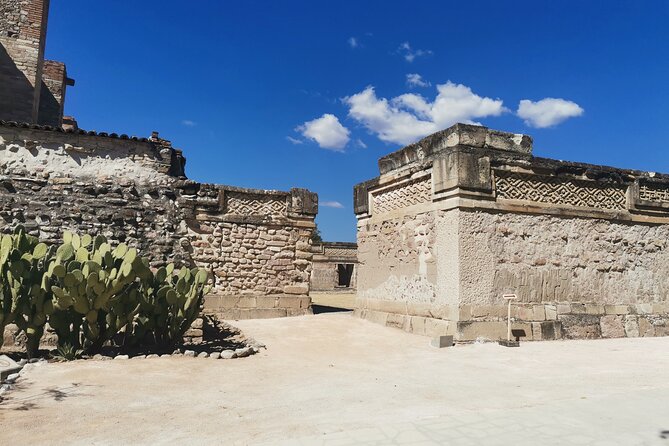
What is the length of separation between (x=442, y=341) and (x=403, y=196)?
8.81 ft

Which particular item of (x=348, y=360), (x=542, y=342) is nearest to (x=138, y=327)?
(x=348, y=360)

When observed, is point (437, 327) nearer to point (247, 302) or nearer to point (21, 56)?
point (247, 302)

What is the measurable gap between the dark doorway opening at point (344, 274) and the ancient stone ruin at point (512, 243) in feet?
56.6

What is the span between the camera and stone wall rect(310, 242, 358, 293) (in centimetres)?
2472

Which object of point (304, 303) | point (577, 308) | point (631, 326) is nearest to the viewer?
point (577, 308)

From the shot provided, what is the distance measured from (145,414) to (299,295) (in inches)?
266

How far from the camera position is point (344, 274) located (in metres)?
27.5

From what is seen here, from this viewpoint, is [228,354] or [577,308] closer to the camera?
[228,354]

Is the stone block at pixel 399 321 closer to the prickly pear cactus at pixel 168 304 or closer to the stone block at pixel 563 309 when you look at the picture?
the stone block at pixel 563 309

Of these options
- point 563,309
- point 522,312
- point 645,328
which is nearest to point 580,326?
point 563,309

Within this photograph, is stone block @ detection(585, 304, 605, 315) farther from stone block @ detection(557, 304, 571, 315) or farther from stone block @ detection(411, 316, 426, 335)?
stone block @ detection(411, 316, 426, 335)

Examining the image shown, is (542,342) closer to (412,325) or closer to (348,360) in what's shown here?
(412,325)

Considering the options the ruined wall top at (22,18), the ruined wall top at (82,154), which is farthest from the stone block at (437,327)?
the ruined wall top at (22,18)

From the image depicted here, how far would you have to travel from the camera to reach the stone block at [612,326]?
7.54 metres
